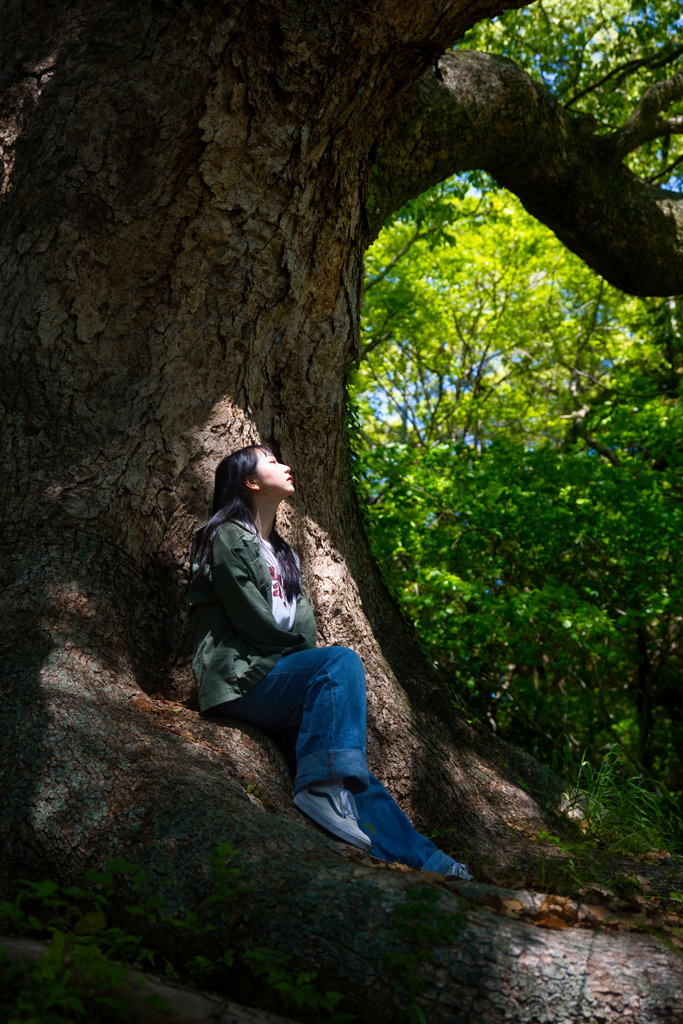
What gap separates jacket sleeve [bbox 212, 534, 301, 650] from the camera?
3248 mm

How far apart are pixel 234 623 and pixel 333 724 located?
0.62m

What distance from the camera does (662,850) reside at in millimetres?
4176

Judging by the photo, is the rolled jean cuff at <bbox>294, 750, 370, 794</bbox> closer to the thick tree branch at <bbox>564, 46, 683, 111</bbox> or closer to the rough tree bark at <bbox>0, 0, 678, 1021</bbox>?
the rough tree bark at <bbox>0, 0, 678, 1021</bbox>

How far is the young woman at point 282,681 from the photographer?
10.0 feet

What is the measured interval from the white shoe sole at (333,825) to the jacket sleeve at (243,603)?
67 cm

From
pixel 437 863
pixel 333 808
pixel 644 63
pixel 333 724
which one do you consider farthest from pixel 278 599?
pixel 644 63

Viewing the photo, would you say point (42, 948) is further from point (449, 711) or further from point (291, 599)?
point (449, 711)

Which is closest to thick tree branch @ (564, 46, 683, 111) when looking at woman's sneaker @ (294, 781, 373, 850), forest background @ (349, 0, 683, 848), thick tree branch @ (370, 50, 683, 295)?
forest background @ (349, 0, 683, 848)

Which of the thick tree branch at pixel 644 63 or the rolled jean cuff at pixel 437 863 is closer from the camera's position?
the rolled jean cuff at pixel 437 863

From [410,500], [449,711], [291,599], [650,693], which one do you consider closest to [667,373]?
[650,693]

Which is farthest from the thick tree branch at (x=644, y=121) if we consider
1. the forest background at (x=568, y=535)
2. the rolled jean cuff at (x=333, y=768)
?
the rolled jean cuff at (x=333, y=768)

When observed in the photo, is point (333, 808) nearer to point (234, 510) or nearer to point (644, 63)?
point (234, 510)

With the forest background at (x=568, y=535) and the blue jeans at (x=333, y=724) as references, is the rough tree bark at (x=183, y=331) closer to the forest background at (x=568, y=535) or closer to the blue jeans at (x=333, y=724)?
the blue jeans at (x=333, y=724)

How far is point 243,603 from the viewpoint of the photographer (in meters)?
3.24
